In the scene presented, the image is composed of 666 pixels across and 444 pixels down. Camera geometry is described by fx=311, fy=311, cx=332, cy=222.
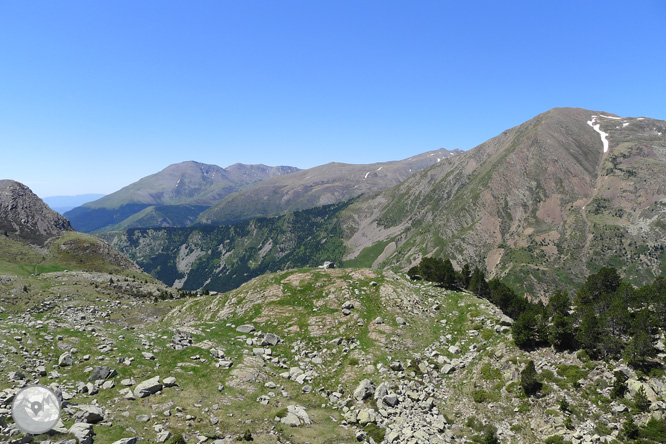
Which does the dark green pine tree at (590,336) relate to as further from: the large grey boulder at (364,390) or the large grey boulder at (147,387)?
the large grey boulder at (147,387)

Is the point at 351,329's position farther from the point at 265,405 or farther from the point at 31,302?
the point at 31,302

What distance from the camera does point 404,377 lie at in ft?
135

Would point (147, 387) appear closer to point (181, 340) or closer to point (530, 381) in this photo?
point (181, 340)

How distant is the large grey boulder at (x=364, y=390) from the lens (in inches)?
1478

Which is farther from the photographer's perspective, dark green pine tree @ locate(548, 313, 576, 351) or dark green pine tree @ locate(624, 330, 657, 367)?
dark green pine tree @ locate(548, 313, 576, 351)

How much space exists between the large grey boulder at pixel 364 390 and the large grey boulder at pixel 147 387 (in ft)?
72.5

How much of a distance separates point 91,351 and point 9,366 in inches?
279

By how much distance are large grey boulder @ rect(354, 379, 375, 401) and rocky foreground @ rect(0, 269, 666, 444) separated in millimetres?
157

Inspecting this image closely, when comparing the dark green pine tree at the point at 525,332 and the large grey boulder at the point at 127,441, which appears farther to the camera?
the dark green pine tree at the point at 525,332

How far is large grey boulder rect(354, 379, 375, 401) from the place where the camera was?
3753 cm

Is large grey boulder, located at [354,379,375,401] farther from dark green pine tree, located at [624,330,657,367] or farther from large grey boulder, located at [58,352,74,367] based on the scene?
large grey boulder, located at [58,352,74,367]

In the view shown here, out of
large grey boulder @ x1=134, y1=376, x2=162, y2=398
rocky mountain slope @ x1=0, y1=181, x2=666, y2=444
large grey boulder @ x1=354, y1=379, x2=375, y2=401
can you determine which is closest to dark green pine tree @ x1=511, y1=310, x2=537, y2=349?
rocky mountain slope @ x1=0, y1=181, x2=666, y2=444

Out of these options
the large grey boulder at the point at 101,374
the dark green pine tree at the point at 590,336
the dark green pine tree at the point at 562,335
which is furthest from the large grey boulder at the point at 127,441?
the dark green pine tree at the point at 590,336

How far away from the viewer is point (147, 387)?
31.8m
